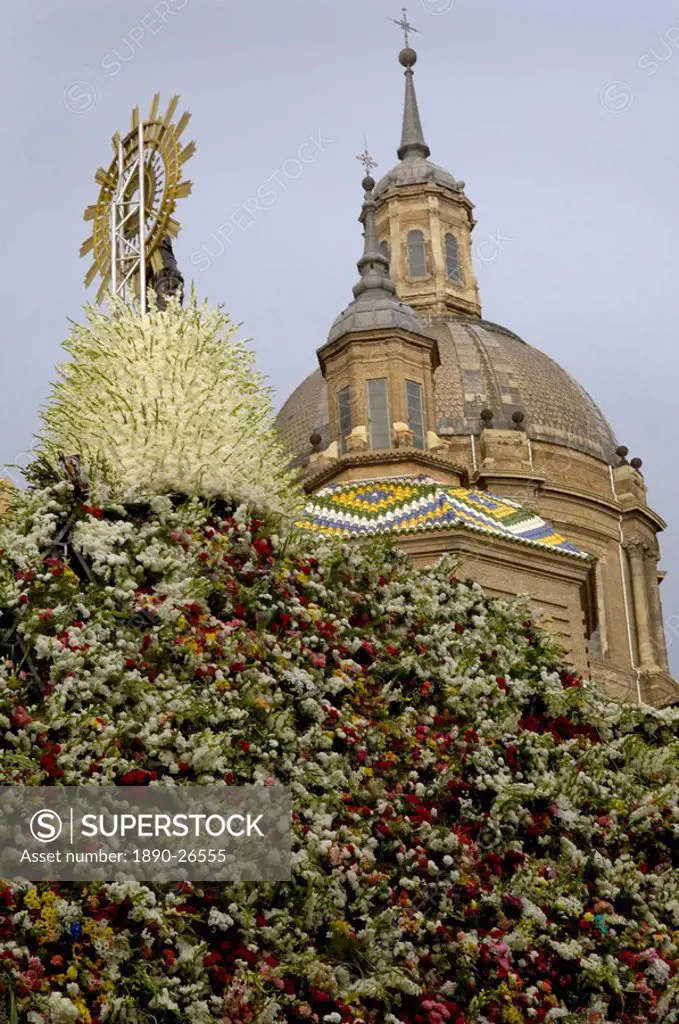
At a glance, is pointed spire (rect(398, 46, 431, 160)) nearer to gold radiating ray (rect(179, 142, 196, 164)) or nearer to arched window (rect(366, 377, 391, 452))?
arched window (rect(366, 377, 391, 452))

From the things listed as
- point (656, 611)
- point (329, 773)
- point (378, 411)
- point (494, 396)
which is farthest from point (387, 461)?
point (656, 611)

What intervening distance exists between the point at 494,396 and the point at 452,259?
7.21m

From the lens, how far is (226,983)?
32.9 feet

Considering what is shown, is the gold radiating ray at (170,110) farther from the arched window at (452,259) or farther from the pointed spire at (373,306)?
the arched window at (452,259)

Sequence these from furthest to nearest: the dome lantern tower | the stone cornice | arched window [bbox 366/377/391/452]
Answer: the dome lantern tower → arched window [bbox 366/377/391/452] → the stone cornice

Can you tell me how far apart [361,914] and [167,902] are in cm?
153

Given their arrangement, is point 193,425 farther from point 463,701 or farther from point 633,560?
point 633,560

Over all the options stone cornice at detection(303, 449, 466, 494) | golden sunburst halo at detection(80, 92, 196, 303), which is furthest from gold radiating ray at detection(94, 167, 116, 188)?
stone cornice at detection(303, 449, 466, 494)

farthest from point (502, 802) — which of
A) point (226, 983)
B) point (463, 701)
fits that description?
point (226, 983)

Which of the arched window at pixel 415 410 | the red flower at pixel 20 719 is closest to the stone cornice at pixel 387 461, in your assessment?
the arched window at pixel 415 410

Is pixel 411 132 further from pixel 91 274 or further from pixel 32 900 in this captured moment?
pixel 32 900

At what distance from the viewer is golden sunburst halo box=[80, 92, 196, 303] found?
1739cm

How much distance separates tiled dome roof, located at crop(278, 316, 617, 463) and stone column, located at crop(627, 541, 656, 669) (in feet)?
8.32

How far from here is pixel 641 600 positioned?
47062 millimetres
